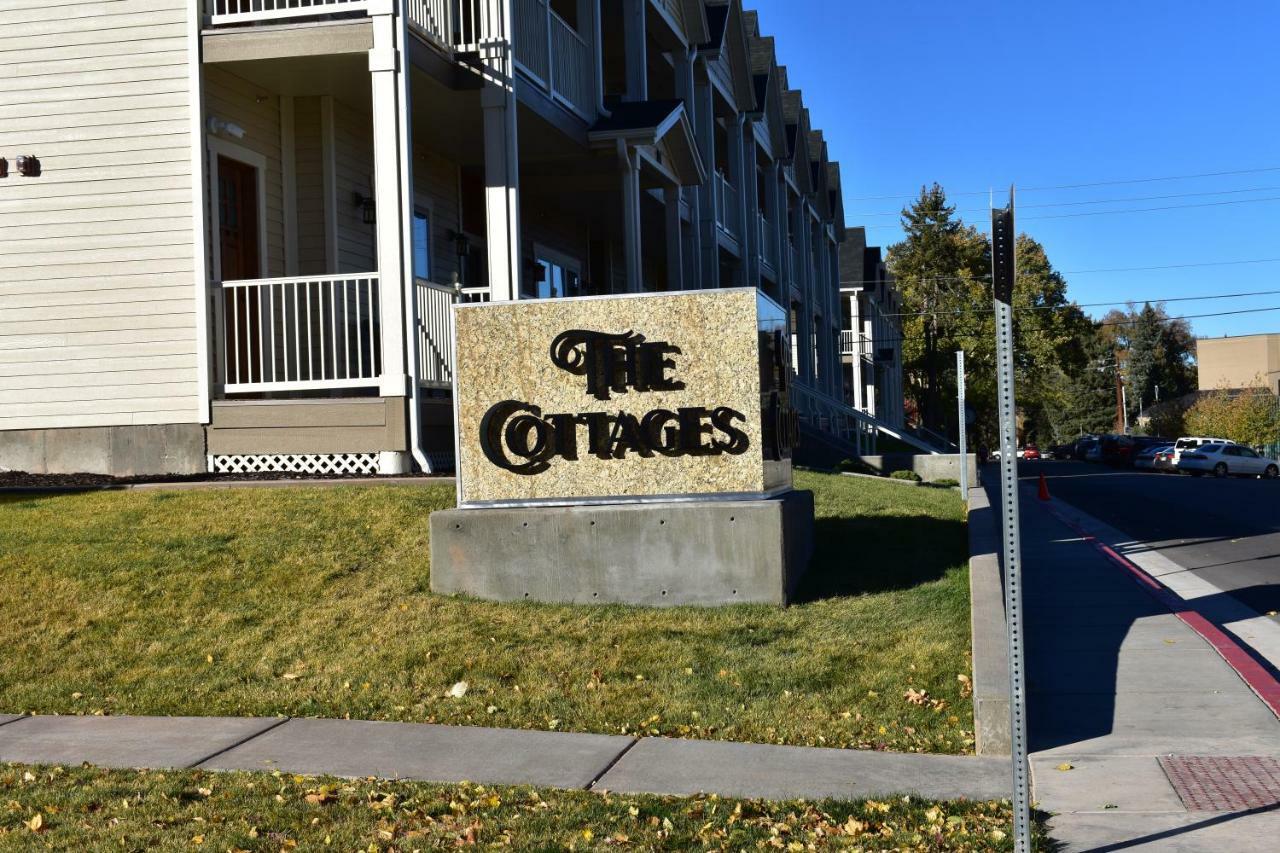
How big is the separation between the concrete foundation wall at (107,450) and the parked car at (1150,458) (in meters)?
47.3

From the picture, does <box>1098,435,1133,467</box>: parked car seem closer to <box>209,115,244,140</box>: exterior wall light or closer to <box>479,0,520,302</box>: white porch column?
<box>479,0,520,302</box>: white porch column

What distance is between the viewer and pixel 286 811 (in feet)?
18.3

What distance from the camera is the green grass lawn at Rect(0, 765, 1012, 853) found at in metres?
5.20

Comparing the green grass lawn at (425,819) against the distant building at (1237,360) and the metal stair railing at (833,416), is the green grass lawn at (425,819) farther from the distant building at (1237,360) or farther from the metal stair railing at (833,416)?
the distant building at (1237,360)

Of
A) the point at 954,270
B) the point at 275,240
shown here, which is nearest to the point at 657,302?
the point at 275,240

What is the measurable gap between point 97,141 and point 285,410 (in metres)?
3.74

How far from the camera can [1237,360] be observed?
363 ft

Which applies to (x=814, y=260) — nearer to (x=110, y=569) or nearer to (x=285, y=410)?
(x=285, y=410)

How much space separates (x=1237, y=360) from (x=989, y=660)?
11390cm

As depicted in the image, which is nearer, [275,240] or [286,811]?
[286,811]

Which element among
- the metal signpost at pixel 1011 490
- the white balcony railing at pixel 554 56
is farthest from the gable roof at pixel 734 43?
the metal signpost at pixel 1011 490

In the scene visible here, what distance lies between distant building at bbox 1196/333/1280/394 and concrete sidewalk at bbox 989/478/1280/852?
331 ft

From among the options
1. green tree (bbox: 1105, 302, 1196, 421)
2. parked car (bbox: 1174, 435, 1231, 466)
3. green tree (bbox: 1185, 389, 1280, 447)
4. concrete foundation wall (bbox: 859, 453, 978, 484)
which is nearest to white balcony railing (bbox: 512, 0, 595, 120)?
concrete foundation wall (bbox: 859, 453, 978, 484)

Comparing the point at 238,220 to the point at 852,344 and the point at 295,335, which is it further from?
the point at 852,344
